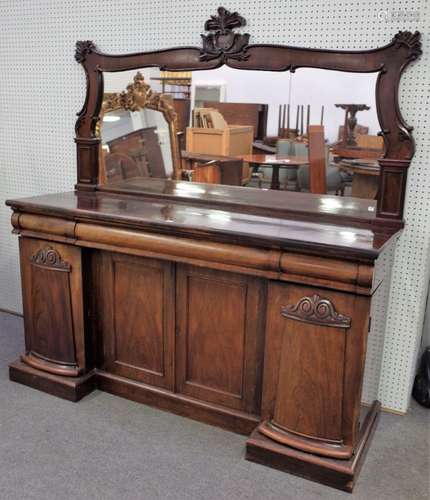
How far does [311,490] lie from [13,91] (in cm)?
265

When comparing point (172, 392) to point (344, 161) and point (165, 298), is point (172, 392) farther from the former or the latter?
point (344, 161)

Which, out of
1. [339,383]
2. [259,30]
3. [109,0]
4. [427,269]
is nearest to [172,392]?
[339,383]

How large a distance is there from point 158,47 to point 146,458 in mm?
1871

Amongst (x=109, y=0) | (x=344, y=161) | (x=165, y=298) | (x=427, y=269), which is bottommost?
(x=165, y=298)

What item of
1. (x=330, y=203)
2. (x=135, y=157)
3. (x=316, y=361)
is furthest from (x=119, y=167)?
(x=316, y=361)

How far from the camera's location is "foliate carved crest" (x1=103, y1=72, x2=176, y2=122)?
9.62 feet

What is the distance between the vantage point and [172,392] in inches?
98.7

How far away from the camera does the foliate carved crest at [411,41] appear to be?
2.13 metres

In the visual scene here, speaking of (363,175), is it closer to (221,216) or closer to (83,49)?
(221,216)

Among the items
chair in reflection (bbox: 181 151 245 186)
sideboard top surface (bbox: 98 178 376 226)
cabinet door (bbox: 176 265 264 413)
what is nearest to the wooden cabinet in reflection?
sideboard top surface (bbox: 98 178 376 226)

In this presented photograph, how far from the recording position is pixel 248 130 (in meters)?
2.69

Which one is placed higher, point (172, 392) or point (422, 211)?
point (422, 211)

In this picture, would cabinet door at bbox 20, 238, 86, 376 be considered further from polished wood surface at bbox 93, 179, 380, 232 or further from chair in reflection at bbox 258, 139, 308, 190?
chair in reflection at bbox 258, 139, 308, 190

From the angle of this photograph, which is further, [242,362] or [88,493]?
[242,362]
